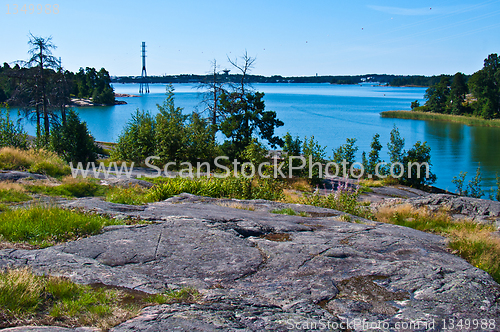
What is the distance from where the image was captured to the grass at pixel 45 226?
5.77 meters

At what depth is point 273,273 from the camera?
499 centimetres

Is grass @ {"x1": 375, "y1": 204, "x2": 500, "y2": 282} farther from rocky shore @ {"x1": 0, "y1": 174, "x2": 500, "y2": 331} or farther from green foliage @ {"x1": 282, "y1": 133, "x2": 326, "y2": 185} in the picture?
green foliage @ {"x1": 282, "y1": 133, "x2": 326, "y2": 185}

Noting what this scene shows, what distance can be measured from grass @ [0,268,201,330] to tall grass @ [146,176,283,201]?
7029mm

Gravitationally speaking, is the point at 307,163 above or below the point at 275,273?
below

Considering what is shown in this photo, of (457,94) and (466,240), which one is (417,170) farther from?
(457,94)

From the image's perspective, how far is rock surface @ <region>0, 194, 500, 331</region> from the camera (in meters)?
3.85

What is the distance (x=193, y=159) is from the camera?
87.1 ft

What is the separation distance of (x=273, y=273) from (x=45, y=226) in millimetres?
4047

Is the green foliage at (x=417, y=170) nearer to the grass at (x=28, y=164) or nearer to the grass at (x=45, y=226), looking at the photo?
the grass at (x=28, y=164)

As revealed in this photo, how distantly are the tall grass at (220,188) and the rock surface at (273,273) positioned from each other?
4.88 metres

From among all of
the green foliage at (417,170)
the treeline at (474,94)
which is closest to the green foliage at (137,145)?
the green foliage at (417,170)

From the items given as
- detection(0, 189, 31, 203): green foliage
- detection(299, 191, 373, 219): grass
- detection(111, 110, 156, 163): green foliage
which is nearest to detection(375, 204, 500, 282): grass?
detection(299, 191, 373, 219): grass

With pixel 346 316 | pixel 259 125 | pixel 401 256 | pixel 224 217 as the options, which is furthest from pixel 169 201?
pixel 259 125

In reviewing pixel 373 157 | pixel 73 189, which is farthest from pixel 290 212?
pixel 373 157
